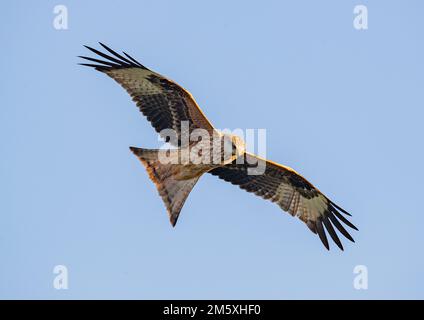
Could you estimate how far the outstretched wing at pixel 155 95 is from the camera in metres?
11.5

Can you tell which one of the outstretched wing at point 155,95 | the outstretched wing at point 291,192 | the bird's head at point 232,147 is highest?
the outstretched wing at point 155,95

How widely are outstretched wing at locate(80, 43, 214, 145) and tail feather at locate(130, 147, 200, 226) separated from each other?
1.45 ft

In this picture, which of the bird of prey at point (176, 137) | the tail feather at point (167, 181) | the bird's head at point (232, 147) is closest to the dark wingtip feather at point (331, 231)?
the bird of prey at point (176, 137)

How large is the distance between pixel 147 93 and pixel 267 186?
8.11 feet

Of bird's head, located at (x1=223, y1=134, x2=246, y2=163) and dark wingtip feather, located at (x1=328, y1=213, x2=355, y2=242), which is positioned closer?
bird's head, located at (x1=223, y1=134, x2=246, y2=163)

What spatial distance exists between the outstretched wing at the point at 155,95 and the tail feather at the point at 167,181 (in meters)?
0.44

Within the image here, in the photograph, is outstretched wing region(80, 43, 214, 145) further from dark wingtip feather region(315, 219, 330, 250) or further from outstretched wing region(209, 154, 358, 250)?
dark wingtip feather region(315, 219, 330, 250)

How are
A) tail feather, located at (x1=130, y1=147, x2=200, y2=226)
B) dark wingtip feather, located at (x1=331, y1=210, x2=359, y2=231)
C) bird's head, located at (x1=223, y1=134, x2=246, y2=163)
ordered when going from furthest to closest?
dark wingtip feather, located at (x1=331, y1=210, x2=359, y2=231) → tail feather, located at (x1=130, y1=147, x2=200, y2=226) → bird's head, located at (x1=223, y1=134, x2=246, y2=163)

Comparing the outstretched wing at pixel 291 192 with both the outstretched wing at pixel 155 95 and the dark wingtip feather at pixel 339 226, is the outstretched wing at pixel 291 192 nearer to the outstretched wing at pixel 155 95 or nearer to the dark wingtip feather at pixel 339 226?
the dark wingtip feather at pixel 339 226

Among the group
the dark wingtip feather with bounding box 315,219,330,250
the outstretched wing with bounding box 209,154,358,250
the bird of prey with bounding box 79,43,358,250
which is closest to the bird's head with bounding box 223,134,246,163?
the bird of prey with bounding box 79,43,358,250

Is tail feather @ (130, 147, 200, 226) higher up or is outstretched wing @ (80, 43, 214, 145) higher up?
outstretched wing @ (80, 43, 214, 145)

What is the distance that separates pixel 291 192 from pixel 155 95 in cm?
271

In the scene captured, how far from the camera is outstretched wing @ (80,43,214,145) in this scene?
37.8 feet
